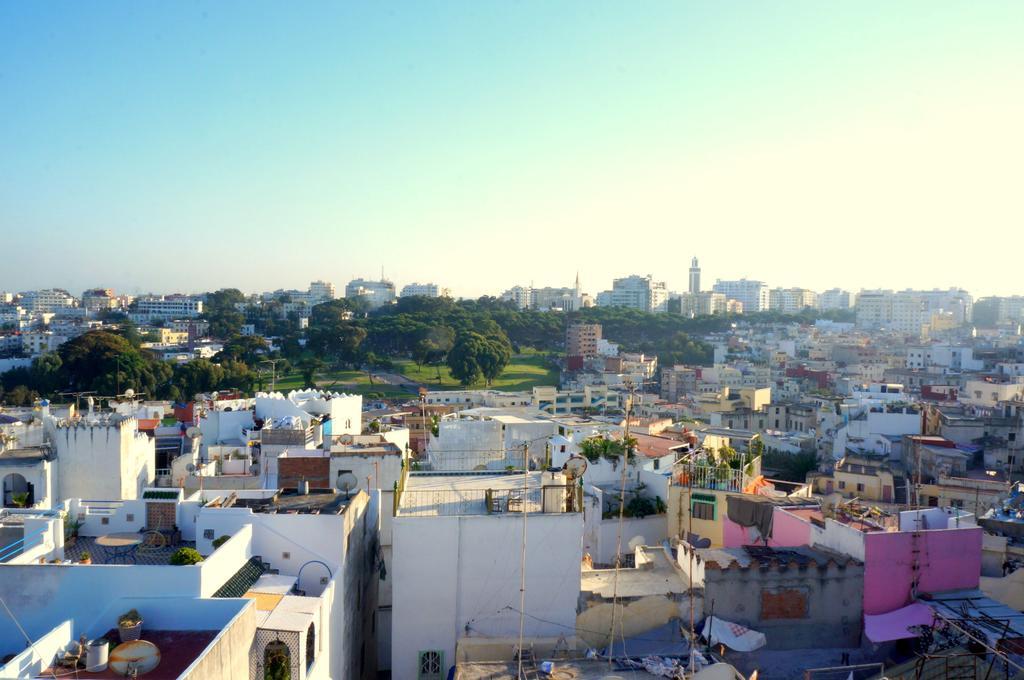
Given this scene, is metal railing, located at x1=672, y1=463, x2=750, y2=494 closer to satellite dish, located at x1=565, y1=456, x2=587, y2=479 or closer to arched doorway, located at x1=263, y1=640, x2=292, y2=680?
satellite dish, located at x1=565, y1=456, x2=587, y2=479

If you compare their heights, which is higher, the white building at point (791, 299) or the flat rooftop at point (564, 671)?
the white building at point (791, 299)

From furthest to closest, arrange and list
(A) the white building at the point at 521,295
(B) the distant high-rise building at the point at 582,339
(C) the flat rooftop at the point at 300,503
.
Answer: (A) the white building at the point at 521,295 → (B) the distant high-rise building at the point at 582,339 → (C) the flat rooftop at the point at 300,503

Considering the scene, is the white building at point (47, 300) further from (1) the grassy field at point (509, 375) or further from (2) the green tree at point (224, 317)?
(1) the grassy field at point (509, 375)

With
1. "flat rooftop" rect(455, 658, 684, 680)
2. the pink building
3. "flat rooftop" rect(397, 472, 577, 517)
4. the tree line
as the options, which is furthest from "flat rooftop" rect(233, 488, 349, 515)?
the tree line

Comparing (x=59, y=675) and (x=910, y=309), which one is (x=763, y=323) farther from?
(x=59, y=675)

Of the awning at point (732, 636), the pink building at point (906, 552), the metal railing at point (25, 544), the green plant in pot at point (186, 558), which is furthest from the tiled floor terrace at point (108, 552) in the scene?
the pink building at point (906, 552)

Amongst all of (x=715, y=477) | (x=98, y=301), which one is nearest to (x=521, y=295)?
(x=98, y=301)
